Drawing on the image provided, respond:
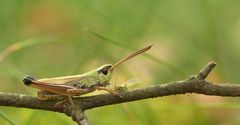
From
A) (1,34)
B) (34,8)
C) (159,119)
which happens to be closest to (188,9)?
(34,8)

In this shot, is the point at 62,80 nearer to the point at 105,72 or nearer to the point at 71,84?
the point at 71,84

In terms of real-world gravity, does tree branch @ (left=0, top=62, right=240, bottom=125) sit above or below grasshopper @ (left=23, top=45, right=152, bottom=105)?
below

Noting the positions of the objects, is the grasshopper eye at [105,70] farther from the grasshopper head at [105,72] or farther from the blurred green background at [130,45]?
the blurred green background at [130,45]

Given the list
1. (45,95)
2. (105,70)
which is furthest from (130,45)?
(45,95)

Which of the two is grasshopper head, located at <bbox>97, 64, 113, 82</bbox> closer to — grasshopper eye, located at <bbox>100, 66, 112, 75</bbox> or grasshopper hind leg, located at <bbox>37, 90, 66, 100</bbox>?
grasshopper eye, located at <bbox>100, 66, 112, 75</bbox>

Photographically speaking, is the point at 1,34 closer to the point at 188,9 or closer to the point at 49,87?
the point at 188,9

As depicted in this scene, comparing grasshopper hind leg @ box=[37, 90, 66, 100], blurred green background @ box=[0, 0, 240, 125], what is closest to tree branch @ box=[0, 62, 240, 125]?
grasshopper hind leg @ box=[37, 90, 66, 100]

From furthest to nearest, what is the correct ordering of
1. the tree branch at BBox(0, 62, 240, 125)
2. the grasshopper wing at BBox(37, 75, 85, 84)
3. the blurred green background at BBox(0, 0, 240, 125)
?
1. the blurred green background at BBox(0, 0, 240, 125)
2. the grasshopper wing at BBox(37, 75, 85, 84)
3. the tree branch at BBox(0, 62, 240, 125)

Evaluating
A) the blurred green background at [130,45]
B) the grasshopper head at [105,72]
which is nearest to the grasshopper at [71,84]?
the grasshopper head at [105,72]
